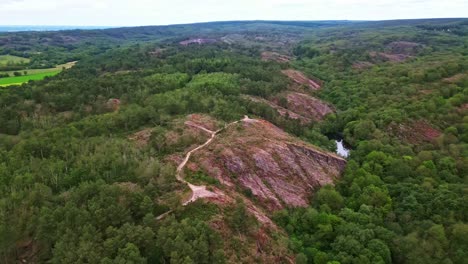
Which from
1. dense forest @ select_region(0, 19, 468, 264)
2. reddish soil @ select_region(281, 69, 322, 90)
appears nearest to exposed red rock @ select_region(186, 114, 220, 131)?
dense forest @ select_region(0, 19, 468, 264)

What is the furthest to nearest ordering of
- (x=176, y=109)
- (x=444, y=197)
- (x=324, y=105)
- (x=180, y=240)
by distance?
(x=324, y=105) → (x=176, y=109) → (x=444, y=197) → (x=180, y=240)

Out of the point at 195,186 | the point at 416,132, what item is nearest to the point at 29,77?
the point at 195,186

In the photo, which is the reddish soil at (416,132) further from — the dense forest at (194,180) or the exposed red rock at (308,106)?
the exposed red rock at (308,106)

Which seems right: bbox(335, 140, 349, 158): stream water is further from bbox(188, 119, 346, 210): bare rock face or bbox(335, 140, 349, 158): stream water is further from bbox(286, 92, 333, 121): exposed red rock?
bbox(286, 92, 333, 121): exposed red rock

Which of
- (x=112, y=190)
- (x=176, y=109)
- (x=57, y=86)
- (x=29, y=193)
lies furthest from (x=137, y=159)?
(x=57, y=86)

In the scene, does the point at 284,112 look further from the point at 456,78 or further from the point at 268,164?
the point at 456,78

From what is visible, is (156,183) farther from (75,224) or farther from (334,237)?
(334,237)
